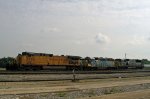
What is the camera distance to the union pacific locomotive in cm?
5334

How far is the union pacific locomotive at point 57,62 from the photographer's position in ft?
175

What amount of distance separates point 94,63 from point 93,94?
161 ft

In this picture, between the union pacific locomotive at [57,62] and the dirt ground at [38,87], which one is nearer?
the dirt ground at [38,87]

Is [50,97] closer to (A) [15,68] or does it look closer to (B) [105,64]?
(A) [15,68]

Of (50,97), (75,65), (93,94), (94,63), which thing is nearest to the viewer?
(50,97)

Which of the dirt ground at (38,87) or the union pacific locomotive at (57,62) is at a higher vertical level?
the union pacific locomotive at (57,62)

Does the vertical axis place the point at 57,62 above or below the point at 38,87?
above

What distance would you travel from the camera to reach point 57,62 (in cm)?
6041

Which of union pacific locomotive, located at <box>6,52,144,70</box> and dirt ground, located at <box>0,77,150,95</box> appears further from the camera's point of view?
union pacific locomotive, located at <box>6,52,144,70</box>

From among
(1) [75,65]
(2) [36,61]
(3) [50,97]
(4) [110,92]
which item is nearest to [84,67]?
(1) [75,65]

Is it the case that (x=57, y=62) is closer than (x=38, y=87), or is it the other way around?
(x=38, y=87)

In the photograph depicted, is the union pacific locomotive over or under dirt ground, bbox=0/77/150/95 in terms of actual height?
over

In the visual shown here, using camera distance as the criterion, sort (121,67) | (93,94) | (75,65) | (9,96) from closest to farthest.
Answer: (9,96) < (93,94) < (75,65) < (121,67)

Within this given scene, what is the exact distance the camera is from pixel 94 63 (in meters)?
72.1
